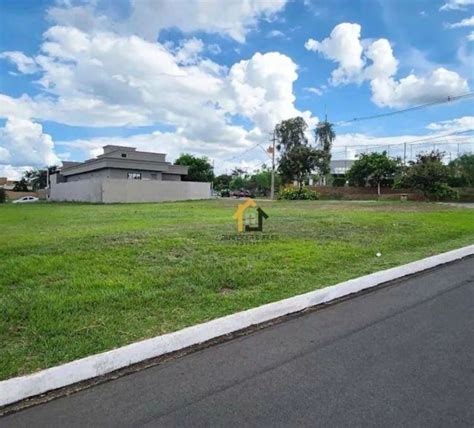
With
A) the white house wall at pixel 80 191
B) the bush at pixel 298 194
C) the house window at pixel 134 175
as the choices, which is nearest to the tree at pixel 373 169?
the bush at pixel 298 194

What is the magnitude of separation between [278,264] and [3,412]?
4.69 meters

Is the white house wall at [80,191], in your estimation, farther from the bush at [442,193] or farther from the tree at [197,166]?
the bush at [442,193]

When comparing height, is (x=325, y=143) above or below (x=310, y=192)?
above

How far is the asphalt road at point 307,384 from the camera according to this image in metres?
2.92

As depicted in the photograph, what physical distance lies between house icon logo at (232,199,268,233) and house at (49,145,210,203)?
29.1m

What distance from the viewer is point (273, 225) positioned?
11.6 meters

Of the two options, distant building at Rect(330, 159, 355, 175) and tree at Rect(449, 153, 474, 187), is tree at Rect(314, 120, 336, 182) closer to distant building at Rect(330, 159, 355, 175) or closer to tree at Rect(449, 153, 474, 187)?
tree at Rect(449, 153, 474, 187)

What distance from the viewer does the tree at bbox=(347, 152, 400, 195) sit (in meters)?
53.1

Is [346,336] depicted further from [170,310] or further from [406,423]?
[170,310]

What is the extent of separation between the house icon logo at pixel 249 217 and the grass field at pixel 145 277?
36 cm

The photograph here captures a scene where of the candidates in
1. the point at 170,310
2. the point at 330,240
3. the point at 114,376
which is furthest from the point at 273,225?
the point at 114,376

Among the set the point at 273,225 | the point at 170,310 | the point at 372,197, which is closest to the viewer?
the point at 170,310

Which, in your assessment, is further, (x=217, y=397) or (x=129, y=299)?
(x=129, y=299)


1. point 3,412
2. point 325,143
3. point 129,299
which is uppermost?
point 325,143
